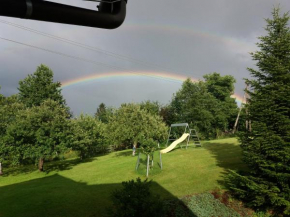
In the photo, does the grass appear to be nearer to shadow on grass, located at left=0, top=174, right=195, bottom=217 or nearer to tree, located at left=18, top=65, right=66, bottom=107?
shadow on grass, located at left=0, top=174, right=195, bottom=217

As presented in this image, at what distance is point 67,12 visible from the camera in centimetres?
192

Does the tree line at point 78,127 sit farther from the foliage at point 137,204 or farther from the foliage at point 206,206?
the foliage at point 137,204

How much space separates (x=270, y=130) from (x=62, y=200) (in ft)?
39.2

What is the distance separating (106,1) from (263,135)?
433 inches

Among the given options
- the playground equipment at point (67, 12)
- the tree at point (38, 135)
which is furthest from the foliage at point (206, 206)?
the tree at point (38, 135)

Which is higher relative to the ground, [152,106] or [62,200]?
[152,106]

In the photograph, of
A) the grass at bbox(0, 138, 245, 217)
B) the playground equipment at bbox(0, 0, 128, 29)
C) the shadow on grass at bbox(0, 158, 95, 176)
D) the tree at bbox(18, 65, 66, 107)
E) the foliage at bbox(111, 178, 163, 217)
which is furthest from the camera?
the tree at bbox(18, 65, 66, 107)

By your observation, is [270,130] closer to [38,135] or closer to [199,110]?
[38,135]

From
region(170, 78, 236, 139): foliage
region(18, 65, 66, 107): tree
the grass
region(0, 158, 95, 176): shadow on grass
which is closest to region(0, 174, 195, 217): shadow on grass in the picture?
the grass

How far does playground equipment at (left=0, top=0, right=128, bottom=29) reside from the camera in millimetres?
1652

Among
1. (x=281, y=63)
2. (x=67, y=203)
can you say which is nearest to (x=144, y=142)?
(x=67, y=203)

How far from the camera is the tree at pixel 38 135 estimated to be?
→ 845 inches

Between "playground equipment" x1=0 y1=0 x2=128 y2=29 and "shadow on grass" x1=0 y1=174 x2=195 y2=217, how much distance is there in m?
9.58

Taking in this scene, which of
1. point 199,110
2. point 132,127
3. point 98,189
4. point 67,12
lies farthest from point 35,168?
point 199,110
